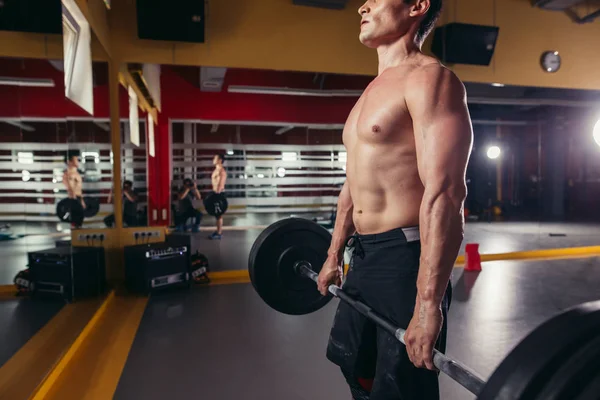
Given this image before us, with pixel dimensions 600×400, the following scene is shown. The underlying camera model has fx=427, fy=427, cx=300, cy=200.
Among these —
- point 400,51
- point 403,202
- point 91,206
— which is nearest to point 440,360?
point 403,202

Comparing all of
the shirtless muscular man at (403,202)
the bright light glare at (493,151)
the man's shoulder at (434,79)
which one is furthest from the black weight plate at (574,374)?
the bright light glare at (493,151)

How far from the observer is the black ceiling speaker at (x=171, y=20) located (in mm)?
3502

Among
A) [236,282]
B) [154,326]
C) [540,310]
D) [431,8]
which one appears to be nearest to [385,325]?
[431,8]

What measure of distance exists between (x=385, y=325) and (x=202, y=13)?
11.0 feet

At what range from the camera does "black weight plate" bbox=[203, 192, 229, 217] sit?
19.4ft

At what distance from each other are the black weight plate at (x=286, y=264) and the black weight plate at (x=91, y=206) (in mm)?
2724

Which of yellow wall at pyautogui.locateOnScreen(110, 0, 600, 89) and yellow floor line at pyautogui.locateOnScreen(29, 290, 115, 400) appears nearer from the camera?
yellow floor line at pyautogui.locateOnScreen(29, 290, 115, 400)

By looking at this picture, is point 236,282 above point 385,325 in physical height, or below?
below

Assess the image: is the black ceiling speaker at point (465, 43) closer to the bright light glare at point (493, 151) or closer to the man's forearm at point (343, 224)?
the man's forearm at point (343, 224)

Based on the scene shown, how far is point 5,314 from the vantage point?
9.62 feet

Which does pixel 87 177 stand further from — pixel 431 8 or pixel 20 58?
pixel 431 8

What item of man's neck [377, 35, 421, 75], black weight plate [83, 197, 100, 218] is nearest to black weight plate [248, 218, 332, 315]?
man's neck [377, 35, 421, 75]

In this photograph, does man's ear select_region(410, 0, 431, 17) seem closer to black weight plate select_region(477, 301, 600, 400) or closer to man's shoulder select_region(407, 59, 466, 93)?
man's shoulder select_region(407, 59, 466, 93)

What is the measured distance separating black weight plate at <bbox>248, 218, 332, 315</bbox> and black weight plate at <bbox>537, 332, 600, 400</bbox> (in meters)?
1.04
